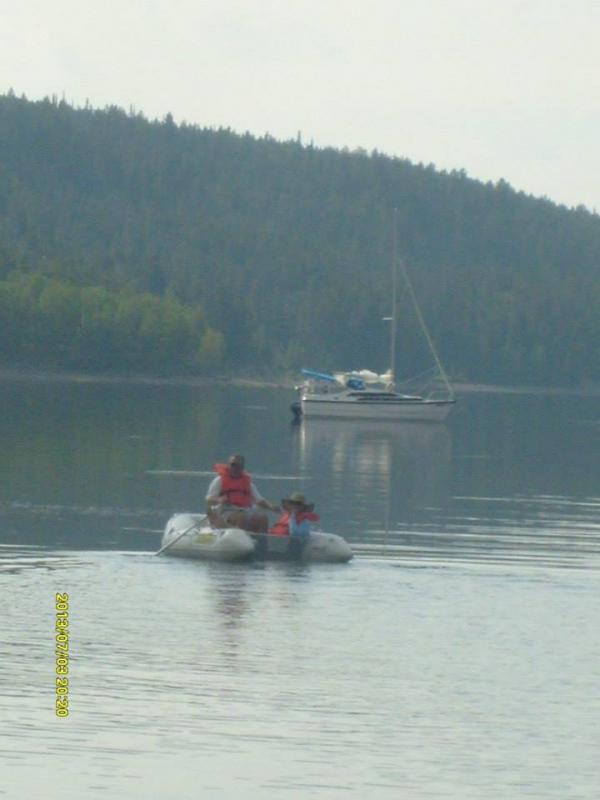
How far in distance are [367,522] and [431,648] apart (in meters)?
18.3

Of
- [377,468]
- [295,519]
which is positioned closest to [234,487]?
[295,519]

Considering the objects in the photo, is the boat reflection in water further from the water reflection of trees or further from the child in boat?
the child in boat

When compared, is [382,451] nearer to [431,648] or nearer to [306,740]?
[431,648]

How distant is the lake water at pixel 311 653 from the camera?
1794 cm

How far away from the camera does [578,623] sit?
87.8 ft

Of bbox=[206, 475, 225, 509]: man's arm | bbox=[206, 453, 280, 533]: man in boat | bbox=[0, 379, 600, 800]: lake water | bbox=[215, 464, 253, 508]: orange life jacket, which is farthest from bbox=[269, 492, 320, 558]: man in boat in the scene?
bbox=[206, 475, 225, 509]: man's arm

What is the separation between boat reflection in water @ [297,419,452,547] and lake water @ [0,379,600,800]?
0.95 ft

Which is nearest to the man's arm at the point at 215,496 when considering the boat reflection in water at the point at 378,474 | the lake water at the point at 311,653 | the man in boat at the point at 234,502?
the man in boat at the point at 234,502

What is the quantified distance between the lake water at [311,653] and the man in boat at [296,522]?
55 cm

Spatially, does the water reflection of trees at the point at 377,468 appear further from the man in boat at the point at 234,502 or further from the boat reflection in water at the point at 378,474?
the man in boat at the point at 234,502

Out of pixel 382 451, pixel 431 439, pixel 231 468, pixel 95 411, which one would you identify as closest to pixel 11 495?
pixel 231 468

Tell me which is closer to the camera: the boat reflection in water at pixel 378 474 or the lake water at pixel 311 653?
the lake water at pixel 311 653

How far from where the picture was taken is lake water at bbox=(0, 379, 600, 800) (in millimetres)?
17938

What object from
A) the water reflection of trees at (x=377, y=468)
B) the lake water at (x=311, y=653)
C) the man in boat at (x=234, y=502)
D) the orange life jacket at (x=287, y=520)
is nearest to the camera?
the lake water at (x=311, y=653)
